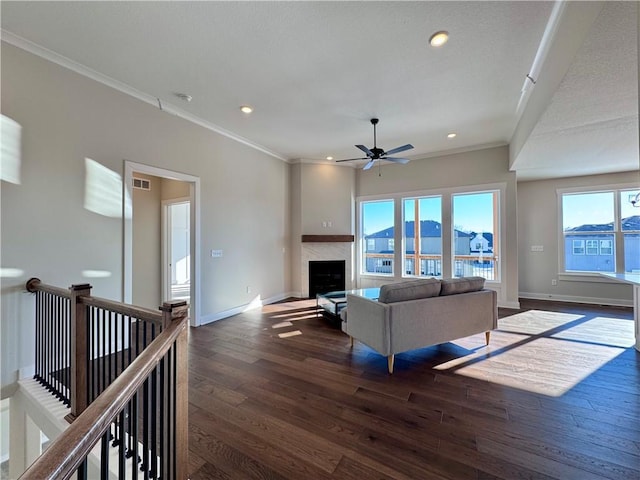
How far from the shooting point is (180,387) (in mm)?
1463

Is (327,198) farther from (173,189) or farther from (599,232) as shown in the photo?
(599,232)

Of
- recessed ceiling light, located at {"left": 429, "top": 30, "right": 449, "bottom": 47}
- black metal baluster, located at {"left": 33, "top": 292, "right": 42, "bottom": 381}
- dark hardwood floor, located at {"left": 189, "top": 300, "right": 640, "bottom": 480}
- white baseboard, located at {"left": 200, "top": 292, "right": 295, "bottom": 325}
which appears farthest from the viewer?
white baseboard, located at {"left": 200, "top": 292, "right": 295, "bottom": 325}

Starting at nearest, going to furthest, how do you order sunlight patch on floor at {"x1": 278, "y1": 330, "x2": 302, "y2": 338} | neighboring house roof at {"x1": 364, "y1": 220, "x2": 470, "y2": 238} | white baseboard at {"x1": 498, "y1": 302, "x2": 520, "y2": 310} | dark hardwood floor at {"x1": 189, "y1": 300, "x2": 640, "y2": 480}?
1. dark hardwood floor at {"x1": 189, "y1": 300, "x2": 640, "y2": 480}
2. sunlight patch on floor at {"x1": 278, "y1": 330, "x2": 302, "y2": 338}
3. white baseboard at {"x1": 498, "y1": 302, "x2": 520, "y2": 310}
4. neighboring house roof at {"x1": 364, "y1": 220, "x2": 470, "y2": 238}

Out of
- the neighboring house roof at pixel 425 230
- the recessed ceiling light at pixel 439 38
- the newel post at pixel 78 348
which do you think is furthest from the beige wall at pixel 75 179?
the neighboring house roof at pixel 425 230

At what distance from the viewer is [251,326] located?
4.26 metres

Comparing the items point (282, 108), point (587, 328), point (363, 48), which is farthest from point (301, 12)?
point (587, 328)

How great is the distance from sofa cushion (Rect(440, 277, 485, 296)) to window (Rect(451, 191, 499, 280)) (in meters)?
2.56

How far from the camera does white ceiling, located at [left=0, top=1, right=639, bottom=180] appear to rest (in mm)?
2178

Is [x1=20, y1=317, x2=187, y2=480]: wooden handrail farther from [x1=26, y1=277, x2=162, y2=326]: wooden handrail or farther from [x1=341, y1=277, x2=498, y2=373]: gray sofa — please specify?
[x1=341, y1=277, x2=498, y2=373]: gray sofa

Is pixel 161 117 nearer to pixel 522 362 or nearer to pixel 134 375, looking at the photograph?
pixel 134 375

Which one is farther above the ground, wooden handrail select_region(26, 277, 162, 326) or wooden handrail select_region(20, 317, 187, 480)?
wooden handrail select_region(26, 277, 162, 326)

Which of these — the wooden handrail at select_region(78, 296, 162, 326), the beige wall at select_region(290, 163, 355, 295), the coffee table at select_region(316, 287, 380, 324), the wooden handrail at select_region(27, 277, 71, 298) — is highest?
the beige wall at select_region(290, 163, 355, 295)

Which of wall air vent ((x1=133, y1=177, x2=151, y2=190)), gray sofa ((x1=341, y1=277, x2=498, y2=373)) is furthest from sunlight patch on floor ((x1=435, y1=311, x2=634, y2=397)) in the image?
wall air vent ((x1=133, y1=177, x2=151, y2=190))

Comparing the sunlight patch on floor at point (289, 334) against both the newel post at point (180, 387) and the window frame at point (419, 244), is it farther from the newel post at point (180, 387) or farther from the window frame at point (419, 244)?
the window frame at point (419, 244)
